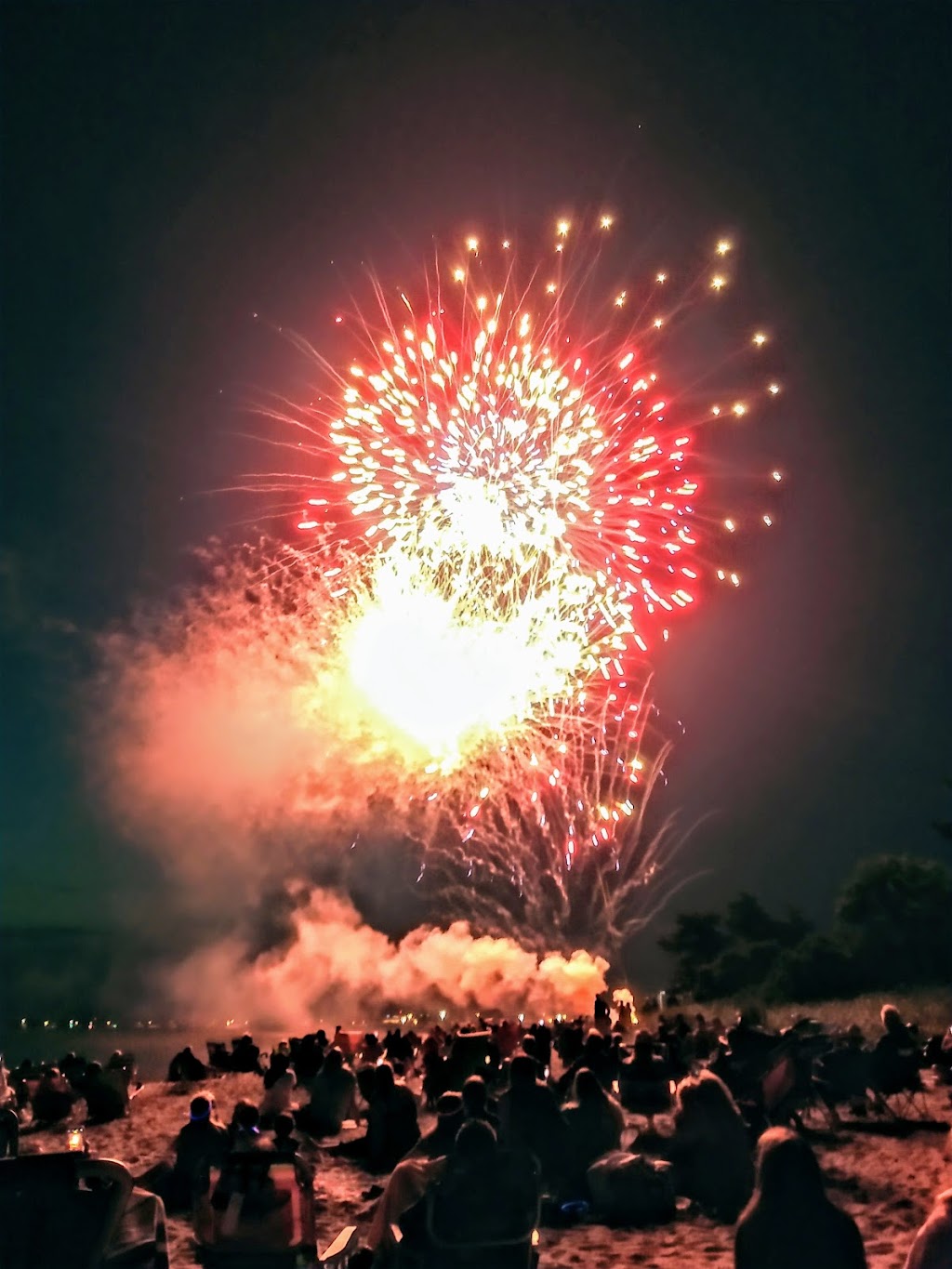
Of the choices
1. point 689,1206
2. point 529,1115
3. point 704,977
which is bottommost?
point 689,1206

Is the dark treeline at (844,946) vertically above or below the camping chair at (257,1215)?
above

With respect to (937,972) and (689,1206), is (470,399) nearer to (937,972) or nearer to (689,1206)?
(689,1206)

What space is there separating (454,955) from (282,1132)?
32.8m

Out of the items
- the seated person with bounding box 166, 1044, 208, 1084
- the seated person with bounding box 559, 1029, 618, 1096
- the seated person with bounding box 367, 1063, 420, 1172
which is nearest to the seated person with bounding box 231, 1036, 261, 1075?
the seated person with bounding box 166, 1044, 208, 1084

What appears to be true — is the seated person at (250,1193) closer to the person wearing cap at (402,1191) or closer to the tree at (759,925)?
the person wearing cap at (402,1191)

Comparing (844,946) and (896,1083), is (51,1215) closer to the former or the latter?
(896,1083)

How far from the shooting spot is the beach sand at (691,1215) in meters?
7.97

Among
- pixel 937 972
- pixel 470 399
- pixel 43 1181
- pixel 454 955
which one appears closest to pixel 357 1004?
pixel 454 955

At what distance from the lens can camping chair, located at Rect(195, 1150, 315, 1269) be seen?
20.1ft

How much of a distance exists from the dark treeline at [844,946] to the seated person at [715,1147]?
33.4 metres

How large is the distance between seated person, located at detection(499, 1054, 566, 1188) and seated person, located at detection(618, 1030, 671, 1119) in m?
→ 3.91

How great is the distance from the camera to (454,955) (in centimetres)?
3956

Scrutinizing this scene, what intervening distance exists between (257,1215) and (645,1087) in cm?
756

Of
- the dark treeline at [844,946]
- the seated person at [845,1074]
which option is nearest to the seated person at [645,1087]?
the seated person at [845,1074]
